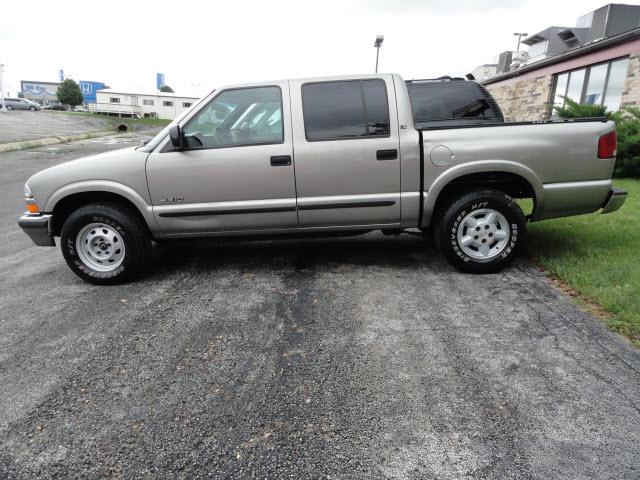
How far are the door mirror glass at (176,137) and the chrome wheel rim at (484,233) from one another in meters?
2.79

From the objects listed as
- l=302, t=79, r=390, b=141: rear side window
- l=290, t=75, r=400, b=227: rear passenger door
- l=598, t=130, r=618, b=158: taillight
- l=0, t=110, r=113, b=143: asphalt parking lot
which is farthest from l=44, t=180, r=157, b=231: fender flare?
l=0, t=110, r=113, b=143: asphalt parking lot

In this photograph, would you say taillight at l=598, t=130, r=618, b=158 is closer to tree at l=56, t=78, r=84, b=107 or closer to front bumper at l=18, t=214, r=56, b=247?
front bumper at l=18, t=214, r=56, b=247

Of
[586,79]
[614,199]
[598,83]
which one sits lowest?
[614,199]

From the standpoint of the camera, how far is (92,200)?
4566 millimetres

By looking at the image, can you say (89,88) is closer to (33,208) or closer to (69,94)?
(69,94)

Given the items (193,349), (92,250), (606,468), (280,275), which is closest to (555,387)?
(606,468)

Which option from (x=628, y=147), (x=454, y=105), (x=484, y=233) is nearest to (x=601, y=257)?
(x=484, y=233)

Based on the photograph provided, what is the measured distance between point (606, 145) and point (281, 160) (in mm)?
3091

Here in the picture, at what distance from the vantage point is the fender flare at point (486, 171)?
4.33 meters

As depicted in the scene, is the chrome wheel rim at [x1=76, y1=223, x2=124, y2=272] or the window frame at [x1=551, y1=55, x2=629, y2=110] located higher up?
the window frame at [x1=551, y1=55, x2=629, y2=110]

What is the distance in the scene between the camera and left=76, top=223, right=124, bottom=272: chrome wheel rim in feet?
14.8

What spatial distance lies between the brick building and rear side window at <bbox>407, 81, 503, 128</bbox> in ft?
20.0

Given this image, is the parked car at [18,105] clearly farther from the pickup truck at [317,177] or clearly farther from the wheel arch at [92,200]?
the pickup truck at [317,177]

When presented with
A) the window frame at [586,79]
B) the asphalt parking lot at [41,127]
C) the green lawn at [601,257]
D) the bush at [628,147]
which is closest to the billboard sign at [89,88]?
the asphalt parking lot at [41,127]
